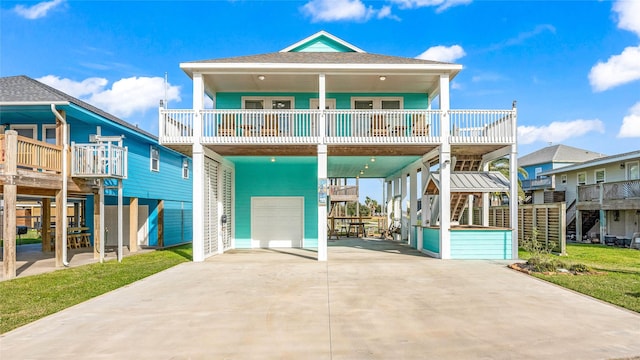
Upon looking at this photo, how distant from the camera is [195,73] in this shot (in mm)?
12414

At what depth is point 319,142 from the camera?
12.2 m

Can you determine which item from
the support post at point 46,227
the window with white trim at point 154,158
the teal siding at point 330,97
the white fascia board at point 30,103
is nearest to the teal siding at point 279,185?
the teal siding at point 330,97

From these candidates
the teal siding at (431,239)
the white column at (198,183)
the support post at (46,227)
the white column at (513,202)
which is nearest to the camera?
the white column at (198,183)

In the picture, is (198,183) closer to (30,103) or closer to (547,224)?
(30,103)

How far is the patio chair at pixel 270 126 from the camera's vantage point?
1310 centimetres

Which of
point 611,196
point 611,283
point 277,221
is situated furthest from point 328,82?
point 611,196

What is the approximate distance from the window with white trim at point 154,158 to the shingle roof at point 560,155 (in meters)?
33.1

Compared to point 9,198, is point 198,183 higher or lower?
higher

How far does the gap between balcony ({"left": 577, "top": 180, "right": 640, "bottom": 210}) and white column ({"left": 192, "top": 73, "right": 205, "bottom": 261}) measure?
20399 mm

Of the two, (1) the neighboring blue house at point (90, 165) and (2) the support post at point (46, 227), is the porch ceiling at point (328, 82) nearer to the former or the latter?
(1) the neighboring blue house at point (90, 165)

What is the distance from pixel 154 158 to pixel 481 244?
14.5m

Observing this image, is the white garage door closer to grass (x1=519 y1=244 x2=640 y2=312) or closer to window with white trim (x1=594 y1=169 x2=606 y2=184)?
grass (x1=519 y1=244 x2=640 y2=312)

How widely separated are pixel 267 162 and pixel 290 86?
3.39 m

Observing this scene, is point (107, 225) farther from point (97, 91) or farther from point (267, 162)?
point (97, 91)
